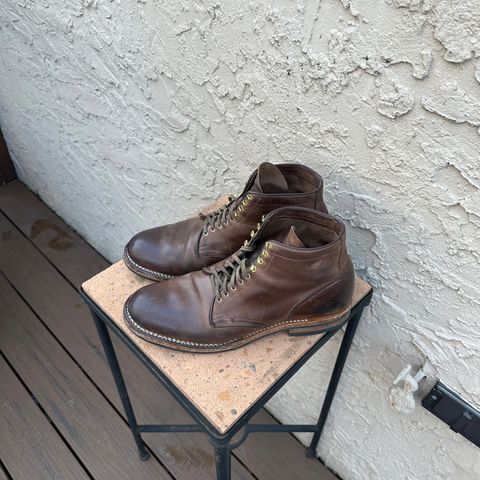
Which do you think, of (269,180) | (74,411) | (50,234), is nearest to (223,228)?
(269,180)

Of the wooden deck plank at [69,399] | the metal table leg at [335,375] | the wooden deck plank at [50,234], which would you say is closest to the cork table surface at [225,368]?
the metal table leg at [335,375]

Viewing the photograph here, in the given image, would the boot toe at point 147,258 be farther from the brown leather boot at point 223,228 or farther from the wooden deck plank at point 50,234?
the wooden deck plank at point 50,234

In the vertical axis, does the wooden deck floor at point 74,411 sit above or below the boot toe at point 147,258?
below

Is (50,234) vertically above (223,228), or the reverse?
(223,228)

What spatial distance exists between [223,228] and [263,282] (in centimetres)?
14

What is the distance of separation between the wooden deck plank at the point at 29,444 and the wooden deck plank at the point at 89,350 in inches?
6.7

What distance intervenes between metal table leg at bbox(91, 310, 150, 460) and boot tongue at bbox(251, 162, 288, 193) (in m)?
0.37

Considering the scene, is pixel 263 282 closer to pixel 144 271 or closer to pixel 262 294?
pixel 262 294

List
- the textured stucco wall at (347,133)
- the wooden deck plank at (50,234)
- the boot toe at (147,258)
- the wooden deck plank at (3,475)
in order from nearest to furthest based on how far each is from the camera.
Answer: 1. the textured stucco wall at (347,133)
2. the boot toe at (147,258)
3. the wooden deck plank at (3,475)
4. the wooden deck plank at (50,234)

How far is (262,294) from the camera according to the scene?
623 millimetres

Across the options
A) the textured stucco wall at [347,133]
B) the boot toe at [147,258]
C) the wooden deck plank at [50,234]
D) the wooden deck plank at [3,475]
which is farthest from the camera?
the wooden deck plank at [50,234]

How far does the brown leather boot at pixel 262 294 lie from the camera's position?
605 millimetres

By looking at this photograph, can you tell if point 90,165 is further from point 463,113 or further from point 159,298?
point 463,113

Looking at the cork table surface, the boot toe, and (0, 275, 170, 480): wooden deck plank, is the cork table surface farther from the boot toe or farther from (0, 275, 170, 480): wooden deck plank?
(0, 275, 170, 480): wooden deck plank
